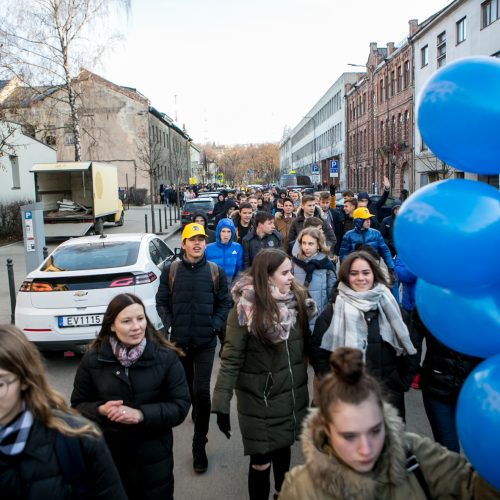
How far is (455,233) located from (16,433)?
1.77m

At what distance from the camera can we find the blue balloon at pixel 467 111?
1.88m

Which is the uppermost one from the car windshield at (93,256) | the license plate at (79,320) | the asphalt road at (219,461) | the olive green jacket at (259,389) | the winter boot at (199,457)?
the car windshield at (93,256)

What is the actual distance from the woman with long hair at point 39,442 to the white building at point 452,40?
21259 mm

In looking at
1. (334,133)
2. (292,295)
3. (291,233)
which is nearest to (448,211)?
(292,295)

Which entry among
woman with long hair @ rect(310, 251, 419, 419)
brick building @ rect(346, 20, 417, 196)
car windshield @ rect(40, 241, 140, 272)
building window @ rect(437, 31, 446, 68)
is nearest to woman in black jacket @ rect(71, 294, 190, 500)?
woman with long hair @ rect(310, 251, 419, 419)

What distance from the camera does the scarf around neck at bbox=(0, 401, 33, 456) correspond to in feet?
6.59

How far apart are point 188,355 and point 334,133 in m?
68.9

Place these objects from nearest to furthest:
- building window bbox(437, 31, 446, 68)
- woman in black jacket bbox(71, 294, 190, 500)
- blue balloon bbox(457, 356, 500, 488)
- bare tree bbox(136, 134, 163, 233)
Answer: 1. blue balloon bbox(457, 356, 500, 488)
2. woman in black jacket bbox(71, 294, 190, 500)
3. building window bbox(437, 31, 446, 68)
4. bare tree bbox(136, 134, 163, 233)

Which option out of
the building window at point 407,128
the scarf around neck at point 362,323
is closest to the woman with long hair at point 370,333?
the scarf around neck at point 362,323

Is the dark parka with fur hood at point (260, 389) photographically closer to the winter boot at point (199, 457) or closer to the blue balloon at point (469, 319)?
the winter boot at point (199, 457)

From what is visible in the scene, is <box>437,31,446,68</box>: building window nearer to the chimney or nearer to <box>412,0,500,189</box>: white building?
<box>412,0,500,189</box>: white building

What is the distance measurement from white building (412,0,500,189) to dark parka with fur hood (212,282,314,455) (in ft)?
65.0

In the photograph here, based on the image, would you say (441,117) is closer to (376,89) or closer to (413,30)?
(413,30)

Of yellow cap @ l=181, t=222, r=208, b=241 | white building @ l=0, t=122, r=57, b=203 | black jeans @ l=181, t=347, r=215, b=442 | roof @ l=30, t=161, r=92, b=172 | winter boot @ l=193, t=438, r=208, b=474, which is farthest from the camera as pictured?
white building @ l=0, t=122, r=57, b=203
